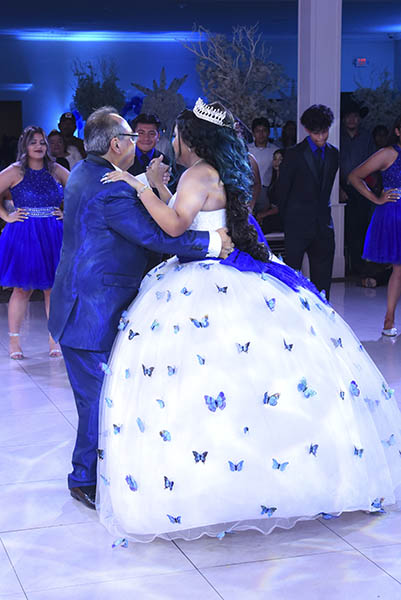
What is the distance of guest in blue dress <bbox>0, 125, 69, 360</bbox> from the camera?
5246mm

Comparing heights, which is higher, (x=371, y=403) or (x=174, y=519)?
(x=371, y=403)

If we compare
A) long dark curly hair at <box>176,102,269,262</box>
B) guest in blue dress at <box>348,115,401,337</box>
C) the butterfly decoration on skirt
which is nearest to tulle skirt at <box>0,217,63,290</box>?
guest in blue dress at <box>348,115,401,337</box>

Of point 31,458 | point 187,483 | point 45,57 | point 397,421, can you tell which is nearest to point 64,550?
point 187,483

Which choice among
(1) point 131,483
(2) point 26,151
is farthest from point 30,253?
(1) point 131,483

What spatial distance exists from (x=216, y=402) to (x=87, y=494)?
0.71 meters

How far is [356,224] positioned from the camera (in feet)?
29.4

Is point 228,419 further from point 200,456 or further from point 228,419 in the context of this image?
point 200,456

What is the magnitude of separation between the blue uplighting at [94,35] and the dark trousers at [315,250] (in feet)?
29.1

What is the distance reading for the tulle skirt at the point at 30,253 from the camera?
5309 mm

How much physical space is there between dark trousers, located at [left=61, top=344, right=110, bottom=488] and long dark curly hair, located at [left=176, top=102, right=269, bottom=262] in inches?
25.1

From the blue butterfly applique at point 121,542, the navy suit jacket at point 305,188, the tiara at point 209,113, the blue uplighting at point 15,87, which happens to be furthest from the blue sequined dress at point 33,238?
the blue uplighting at point 15,87

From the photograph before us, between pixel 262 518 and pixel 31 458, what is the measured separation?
1.27 m

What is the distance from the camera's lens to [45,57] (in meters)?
14.5

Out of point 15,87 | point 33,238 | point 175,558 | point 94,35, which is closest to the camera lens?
point 175,558
